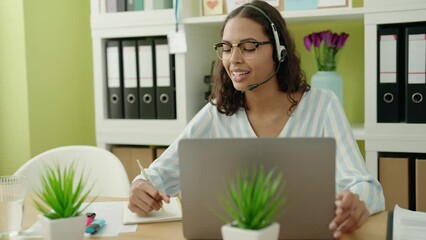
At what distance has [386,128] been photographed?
1979 millimetres

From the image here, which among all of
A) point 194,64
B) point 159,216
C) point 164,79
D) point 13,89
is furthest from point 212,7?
point 159,216

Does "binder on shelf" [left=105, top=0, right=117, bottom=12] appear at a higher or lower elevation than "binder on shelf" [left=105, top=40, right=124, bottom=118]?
higher

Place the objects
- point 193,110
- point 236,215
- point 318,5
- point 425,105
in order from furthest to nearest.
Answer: point 193,110 → point 318,5 → point 425,105 → point 236,215

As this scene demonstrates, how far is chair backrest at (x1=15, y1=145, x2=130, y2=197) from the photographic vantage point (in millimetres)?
1782

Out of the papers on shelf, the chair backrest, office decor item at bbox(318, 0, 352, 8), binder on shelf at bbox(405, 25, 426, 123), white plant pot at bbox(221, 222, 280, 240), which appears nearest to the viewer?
white plant pot at bbox(221, 222, 280, 240)

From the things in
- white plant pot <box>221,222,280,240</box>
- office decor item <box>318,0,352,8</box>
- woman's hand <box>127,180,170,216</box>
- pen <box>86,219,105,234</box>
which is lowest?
pen <box>86,219,105,234</box>

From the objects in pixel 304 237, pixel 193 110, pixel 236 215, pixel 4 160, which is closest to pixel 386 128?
pixel 193 110

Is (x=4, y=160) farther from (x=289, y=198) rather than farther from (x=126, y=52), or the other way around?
(x=289, y=198)

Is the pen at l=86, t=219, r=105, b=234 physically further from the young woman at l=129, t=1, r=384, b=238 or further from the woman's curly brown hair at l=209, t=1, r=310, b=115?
the woman's curly brown hair at l=209, t=1, r=310, b=115

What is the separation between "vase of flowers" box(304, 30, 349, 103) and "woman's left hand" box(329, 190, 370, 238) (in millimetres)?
1077

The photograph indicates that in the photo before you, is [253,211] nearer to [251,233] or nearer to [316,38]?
[251,233]

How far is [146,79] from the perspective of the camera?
232 cm

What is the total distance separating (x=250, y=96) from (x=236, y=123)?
0.09 meters

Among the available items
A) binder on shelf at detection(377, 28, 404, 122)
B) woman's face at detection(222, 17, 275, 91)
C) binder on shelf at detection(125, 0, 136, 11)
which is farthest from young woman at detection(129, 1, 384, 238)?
binder on shelf at detection(125, 0, 136, 11)
